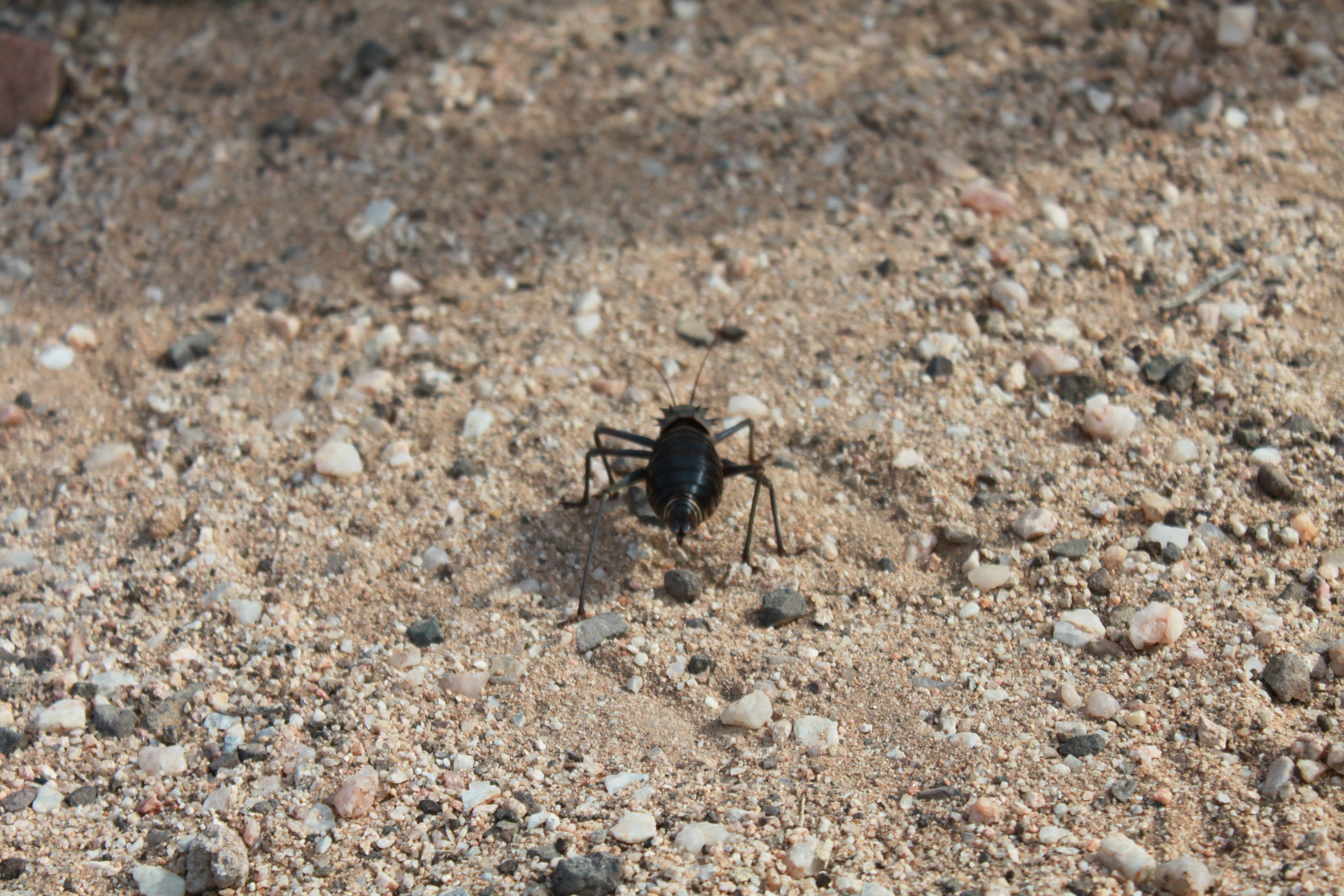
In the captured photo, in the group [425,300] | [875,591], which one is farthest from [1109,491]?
[425,300]

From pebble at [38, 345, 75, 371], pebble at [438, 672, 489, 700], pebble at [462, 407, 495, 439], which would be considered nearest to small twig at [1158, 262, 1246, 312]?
pebble at [462, 407, 495, 439]

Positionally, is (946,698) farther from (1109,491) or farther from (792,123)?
(792,123)

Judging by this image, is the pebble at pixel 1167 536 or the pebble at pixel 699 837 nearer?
the pebble at pixel 699 837

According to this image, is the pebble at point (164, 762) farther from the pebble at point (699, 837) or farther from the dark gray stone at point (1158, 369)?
the dark gray stone at point (1158, 369)

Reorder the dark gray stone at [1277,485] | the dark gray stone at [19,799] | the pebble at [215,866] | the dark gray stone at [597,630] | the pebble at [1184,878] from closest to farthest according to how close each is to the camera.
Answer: the pebble at [1184,878], the pebble at [215,866], the dark gray stone at [19,799], the dark gray stone at [597,630], the dark gray stone at [1277,485]

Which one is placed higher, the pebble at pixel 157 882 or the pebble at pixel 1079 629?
the pebble at pixel 1079 629

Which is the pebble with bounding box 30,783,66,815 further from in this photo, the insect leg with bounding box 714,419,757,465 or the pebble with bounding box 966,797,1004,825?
the pebble with bounding box 966,797,1004,825

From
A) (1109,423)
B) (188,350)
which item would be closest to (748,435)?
(1109,423)

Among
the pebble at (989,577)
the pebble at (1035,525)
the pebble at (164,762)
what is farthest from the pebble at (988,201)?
the pebble at (164,762)
